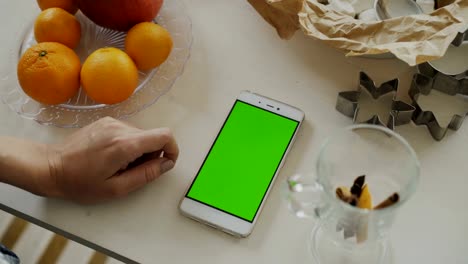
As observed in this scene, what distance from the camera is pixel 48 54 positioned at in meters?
0.71

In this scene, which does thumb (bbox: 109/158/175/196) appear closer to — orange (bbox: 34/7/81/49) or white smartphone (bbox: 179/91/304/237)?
white smartphone (bbox: 179/91/304/237)

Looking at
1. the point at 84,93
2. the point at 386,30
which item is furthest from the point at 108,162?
the point at 386,30

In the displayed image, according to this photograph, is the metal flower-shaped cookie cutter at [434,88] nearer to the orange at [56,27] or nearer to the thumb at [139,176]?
the thumb at [139,176]

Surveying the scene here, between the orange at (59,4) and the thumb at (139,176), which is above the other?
the orange at (59,4)

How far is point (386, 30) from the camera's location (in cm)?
71

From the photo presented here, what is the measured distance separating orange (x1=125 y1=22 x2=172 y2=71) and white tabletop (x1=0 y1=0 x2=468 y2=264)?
0.05 m

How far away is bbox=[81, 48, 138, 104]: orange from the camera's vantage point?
71cm

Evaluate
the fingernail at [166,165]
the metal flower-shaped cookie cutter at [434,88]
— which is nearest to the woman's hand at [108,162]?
the fingernail at [166,165]

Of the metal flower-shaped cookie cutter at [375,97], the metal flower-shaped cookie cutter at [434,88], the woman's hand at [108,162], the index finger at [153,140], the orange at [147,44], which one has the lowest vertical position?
the woman's hand at [108,162]

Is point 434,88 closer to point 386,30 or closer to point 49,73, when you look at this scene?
point 386,30

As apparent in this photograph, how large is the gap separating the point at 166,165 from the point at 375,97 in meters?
0.27

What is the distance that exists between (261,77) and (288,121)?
0.27ft

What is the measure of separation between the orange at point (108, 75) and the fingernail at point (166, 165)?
→ 0.35 feet

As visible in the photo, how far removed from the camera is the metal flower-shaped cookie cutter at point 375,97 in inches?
27.6
